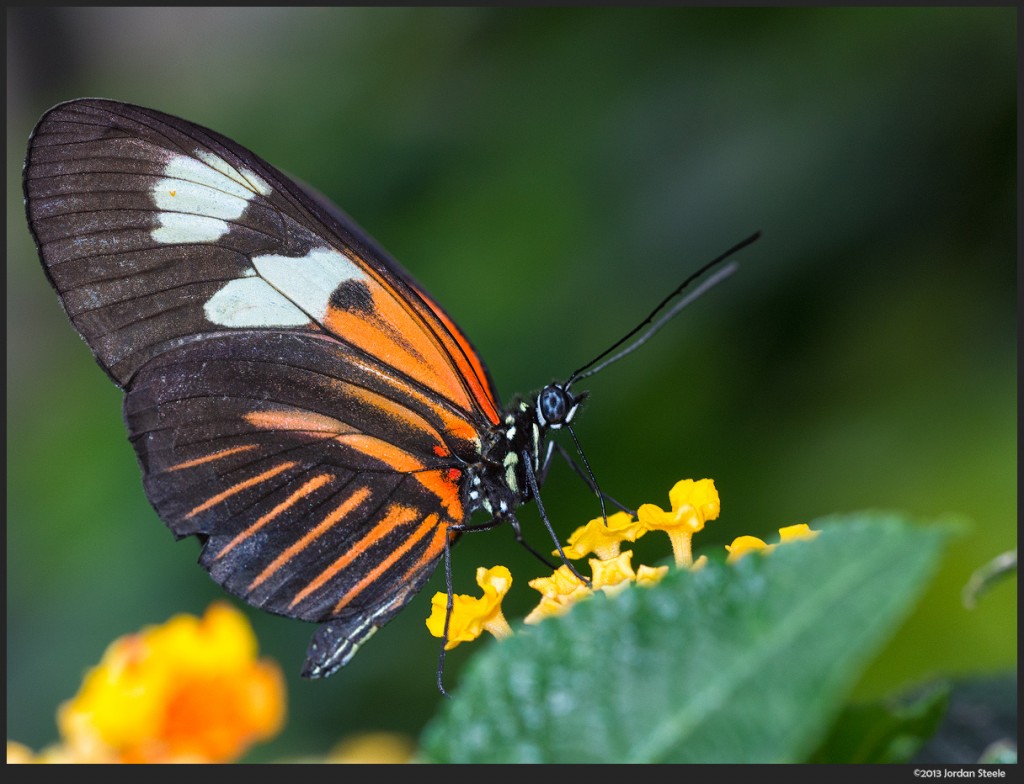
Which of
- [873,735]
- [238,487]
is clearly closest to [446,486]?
[238,487]

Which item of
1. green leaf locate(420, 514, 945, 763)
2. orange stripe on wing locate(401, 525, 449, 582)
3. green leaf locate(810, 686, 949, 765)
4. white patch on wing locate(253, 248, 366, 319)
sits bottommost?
green leaf locate(810, 686, 949, 765)

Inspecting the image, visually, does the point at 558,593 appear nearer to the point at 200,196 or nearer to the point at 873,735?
the point at 873,735

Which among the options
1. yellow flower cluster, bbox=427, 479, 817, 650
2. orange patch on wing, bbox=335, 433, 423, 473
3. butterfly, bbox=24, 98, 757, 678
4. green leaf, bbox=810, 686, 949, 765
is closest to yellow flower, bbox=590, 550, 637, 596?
yellow flower cluster, bbox=427, 479, 817, 650

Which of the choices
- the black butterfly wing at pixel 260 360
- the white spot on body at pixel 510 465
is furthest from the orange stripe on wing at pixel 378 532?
the white spot on body at pixel 510 465

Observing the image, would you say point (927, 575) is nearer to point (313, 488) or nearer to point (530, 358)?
point (313, 488)

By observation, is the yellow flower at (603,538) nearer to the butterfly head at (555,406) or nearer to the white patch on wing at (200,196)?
the butterfly head at (555,406)

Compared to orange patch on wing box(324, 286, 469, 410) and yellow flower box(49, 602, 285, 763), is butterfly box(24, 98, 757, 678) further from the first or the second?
yellow flower box(49, 602, 285, 763)

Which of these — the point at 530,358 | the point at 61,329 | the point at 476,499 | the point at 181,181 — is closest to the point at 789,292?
the point at 530,358
